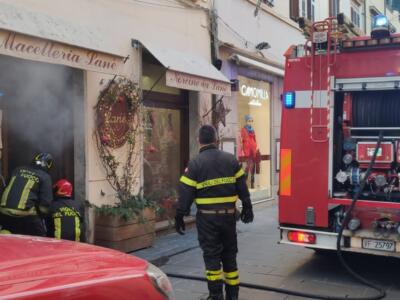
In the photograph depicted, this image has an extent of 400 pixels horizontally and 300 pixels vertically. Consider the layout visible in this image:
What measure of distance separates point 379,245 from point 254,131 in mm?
7165

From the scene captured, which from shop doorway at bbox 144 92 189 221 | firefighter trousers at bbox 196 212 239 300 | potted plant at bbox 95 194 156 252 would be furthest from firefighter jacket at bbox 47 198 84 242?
shop doorway at bbox 144 92 189 221

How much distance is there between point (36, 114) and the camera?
725 cm

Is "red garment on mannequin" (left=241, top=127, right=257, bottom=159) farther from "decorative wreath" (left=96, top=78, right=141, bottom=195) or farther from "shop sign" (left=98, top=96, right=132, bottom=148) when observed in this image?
"shop sign" (left=98, top=96, right=132, bottom=148)

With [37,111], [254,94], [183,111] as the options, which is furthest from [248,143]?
[37,111]

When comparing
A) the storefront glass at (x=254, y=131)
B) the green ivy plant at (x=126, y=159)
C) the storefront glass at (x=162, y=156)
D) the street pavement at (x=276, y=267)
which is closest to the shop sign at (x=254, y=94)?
the storefront glass at (x=254, y=131)

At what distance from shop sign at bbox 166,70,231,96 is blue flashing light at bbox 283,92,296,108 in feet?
6.89

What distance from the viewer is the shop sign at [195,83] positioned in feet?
25.6

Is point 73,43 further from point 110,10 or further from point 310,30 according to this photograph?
point 310,30

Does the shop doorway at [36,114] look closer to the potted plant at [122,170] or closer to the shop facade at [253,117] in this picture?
the potted plant at [122,170]

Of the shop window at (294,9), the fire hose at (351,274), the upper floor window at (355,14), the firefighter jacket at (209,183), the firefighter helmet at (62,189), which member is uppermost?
the upper floor window at (355,14)

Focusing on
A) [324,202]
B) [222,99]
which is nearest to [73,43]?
[324,202]

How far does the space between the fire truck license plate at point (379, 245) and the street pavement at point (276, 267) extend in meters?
0.47

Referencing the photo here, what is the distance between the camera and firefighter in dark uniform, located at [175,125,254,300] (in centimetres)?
499

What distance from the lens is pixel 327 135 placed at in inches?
233
